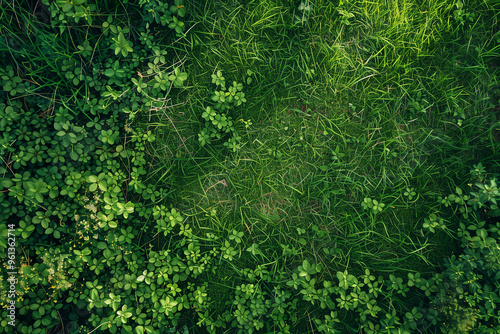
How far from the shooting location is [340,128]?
270 cm

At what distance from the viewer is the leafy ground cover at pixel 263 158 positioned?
2.46 m

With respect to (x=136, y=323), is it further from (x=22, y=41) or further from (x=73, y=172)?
(x=22, y=41)

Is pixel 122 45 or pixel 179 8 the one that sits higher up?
pixel 179 8

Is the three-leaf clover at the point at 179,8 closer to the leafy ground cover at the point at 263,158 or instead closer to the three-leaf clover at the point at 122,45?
the leafy ground cover at the point at 263,158

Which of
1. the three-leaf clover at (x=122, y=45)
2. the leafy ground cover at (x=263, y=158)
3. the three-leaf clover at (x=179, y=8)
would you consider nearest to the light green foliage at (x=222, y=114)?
the leafy ground cover at (x=263, y=158)

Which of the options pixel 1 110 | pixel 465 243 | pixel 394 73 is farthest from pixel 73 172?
pixel 465 243

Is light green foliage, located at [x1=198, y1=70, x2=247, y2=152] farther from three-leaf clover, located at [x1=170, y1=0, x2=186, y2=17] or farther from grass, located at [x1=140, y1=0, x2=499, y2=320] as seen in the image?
three-leaf clover, located at [x1=170, y1=0, x2=186, y2=17]

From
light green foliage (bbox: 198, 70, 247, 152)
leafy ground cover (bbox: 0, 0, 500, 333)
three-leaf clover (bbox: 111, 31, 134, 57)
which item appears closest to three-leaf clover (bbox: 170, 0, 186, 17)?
leafy ground cover (bbox: 0, 0, 500, 333)

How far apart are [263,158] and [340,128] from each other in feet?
2.68

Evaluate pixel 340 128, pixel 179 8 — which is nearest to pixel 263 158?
pixel 340 128

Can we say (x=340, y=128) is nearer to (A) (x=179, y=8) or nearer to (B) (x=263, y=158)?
(B) (x=263, y=158)

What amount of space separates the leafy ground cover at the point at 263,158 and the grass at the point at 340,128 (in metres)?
0.02

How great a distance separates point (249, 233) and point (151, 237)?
0.94 metres

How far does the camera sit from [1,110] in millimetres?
2398
